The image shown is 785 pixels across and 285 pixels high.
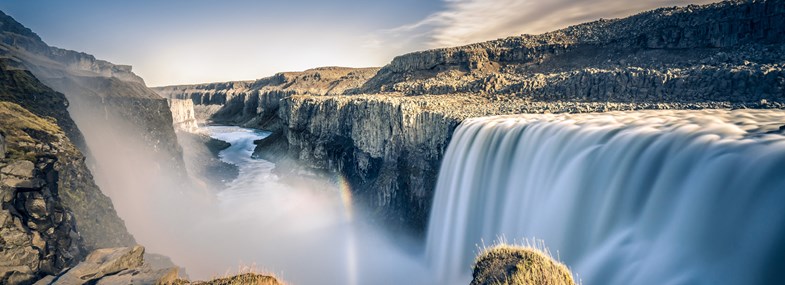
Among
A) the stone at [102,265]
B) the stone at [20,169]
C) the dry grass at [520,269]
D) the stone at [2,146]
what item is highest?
the stone at [2,146]

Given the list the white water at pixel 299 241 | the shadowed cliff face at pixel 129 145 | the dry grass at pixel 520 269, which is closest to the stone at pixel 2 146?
the shadowed cliff face at pixel 129 145

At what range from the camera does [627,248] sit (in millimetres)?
8453

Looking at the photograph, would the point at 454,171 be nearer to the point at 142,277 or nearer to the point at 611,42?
the point at 142,277

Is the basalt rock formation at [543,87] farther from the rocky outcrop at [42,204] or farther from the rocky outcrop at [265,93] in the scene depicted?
the rocky outcrop at [265,93]

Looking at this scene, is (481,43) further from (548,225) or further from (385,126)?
(548,225)

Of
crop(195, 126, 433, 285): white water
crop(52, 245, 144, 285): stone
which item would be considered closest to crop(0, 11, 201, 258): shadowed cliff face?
crop(195, 126, 433, 285): white water

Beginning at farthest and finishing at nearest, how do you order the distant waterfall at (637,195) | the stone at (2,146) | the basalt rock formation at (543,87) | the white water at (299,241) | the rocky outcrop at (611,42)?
the rocky outcrop at (611,42), the white water at (299,241), the basalt rock formation at (543,87), the stone at (2,146), the distant waterfall at (637,195)

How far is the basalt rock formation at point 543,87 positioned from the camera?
64.0 feet

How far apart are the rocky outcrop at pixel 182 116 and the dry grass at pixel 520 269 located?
59769 mm

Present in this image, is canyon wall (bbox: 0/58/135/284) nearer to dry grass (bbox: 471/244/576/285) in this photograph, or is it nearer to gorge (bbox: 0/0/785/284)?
gorge (bbox: 0/0/785/284)

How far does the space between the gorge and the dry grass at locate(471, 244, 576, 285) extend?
0.62m

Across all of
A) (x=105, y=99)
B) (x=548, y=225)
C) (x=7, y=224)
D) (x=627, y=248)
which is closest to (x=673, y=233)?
(x=627, y=248)

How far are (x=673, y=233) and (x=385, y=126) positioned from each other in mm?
20475

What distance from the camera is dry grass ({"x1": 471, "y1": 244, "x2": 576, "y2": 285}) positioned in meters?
5.82
